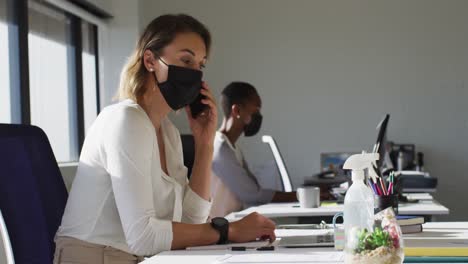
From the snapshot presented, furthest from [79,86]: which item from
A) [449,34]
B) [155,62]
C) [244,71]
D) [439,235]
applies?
[439,235]

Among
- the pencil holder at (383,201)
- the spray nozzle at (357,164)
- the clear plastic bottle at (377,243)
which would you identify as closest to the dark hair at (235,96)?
the pencil holder at (383,201)

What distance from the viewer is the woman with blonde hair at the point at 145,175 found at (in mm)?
2049

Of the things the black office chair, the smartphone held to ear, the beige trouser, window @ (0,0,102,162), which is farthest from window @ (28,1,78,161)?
the beige trouser

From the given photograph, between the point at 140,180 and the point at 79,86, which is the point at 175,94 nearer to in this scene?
the point at 140,180

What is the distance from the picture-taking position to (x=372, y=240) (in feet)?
4.59

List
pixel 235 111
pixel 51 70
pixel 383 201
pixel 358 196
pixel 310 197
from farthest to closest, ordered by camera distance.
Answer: pixel 51 70 → pixel 235 111 → pixel 310 197 → pixel 383 201 → pixel 358 196

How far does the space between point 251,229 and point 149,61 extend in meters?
0.62

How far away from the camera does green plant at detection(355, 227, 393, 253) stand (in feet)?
4.58

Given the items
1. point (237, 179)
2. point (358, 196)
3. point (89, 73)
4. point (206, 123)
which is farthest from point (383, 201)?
point (89, 73)

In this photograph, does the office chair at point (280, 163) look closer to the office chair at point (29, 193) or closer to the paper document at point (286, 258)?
the office chair at point (29, 193)

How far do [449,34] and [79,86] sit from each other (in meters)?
3.31

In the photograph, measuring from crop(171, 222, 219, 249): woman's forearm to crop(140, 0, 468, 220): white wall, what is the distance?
5.15 m

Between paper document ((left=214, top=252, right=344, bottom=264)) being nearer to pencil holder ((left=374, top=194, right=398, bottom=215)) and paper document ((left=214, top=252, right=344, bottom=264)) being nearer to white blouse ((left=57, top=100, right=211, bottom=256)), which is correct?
white blouse ((left=57, top=100, right=211, bottom=256))

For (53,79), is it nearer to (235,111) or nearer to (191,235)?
(235,111)
